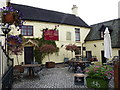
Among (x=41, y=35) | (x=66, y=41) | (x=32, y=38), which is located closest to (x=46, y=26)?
(x=41, y=35)

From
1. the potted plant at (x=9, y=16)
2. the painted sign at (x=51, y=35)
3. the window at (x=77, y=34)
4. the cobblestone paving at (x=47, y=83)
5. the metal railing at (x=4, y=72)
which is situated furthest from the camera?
the window at (x=77, y=34)

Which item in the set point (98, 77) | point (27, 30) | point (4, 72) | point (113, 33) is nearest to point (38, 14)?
point (27, 30)

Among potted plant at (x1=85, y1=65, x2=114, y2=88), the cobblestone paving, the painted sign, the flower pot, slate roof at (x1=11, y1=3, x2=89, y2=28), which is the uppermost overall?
slate roof at (x1=11, y1=3, x2=89, y2=28)

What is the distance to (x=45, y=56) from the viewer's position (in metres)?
15.2

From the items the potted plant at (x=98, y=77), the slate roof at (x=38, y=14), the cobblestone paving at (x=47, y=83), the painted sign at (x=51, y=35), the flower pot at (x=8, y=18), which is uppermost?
the slate roof at (x=38, y=14)

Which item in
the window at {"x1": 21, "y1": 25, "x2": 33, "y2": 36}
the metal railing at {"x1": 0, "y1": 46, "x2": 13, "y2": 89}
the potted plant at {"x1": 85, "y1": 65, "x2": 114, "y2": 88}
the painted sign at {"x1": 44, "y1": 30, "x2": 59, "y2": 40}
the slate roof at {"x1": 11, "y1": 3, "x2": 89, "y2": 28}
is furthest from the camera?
the painted sign at {"x1": 44, "y1": 30, "x2": 59, "y2": 40}

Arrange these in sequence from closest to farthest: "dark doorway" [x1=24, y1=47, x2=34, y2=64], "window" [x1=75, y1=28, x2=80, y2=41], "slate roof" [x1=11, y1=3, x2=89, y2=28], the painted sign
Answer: "dark doorway" [x1=24, y1=47, x2=34, y2=64]
"slate roof" [x1=11, y1=3, x2=89, y2=28]
the painted sign
"window" [x1=75, y1=28, x2=80, y2=41]

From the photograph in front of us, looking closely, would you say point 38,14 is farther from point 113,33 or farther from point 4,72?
point 4,72

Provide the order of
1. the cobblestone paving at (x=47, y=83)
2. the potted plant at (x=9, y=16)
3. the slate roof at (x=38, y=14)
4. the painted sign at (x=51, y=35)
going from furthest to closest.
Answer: the painted sign at (x=51, y=35) < the slate roof at (x=38, y=14) < the cobblestone paving at (x=47, y=83) < the potted plant at (x=9, y=16)

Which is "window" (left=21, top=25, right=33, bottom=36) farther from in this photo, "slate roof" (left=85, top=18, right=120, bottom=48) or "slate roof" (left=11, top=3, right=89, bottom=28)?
"slate roof" (left=85, top=18, right=120, bottom=48)

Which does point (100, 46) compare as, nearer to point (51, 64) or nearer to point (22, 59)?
point (51, 64)

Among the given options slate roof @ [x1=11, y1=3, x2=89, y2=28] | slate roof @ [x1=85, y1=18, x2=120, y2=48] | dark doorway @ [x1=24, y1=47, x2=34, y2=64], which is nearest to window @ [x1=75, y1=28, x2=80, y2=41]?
slate roof @ [x1=11, y1=3, x2=89, y2=28]

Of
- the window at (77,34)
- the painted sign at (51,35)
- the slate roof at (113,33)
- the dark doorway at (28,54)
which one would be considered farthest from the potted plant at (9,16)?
the window at (77,34)

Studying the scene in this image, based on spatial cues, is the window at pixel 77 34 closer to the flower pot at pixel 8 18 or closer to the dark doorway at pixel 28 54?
the dark doorway at pixel 28 54
